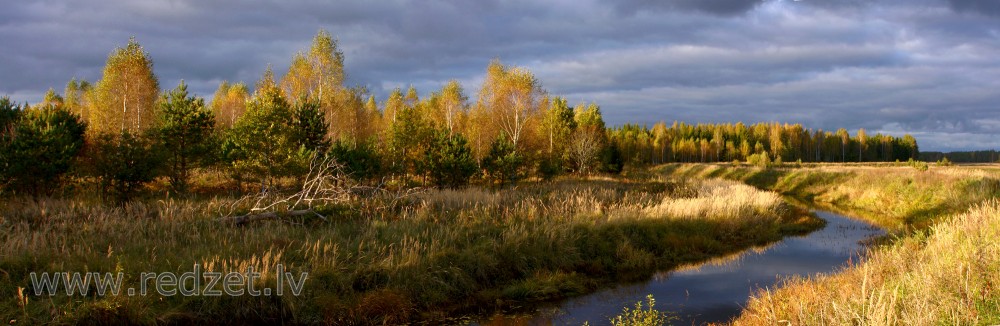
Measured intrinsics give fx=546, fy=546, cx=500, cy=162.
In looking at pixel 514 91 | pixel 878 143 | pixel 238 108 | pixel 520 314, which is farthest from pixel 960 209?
pixel 878 143

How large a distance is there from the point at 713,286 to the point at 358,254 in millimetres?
7537

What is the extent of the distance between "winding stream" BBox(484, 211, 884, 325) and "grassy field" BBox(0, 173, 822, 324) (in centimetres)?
64

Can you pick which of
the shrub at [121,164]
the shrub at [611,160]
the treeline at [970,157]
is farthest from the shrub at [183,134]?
the treeline at [970,157]

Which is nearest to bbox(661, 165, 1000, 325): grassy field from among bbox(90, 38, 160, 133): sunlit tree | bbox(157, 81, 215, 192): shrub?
bbox(157, 81, 215, 192): shrub

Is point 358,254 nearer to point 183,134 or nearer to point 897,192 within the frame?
point 183,134

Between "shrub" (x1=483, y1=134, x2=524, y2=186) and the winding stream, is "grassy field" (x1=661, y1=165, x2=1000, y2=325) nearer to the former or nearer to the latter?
the winding stream

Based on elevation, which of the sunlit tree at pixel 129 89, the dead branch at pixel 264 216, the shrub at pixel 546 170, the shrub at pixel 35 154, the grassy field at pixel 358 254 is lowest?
the grassy field at pixel 358 254

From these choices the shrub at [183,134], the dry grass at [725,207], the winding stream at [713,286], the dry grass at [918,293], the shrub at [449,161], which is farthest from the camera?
the shrub at [449,161]

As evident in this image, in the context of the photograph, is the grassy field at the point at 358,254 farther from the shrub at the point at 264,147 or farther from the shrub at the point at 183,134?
the shrub at the point at 264,147

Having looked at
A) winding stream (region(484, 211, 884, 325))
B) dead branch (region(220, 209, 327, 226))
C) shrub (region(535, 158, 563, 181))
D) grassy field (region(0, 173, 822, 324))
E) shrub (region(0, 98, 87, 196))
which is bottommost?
winding stream (region(484, 211, 884, 325))

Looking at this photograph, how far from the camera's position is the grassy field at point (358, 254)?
827 centimetres

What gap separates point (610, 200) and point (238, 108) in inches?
1735

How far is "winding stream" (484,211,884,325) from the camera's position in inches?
→ 379

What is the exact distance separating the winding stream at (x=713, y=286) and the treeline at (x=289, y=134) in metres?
11.6
